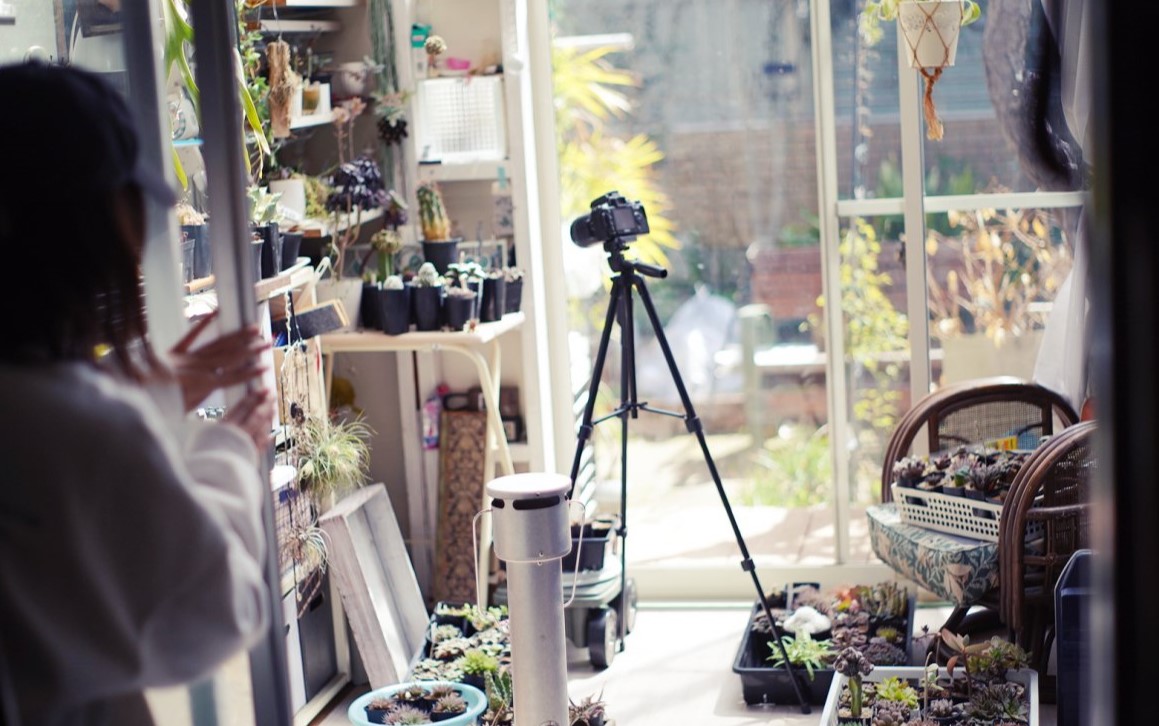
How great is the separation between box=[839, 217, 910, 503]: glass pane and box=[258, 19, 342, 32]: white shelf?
163 cm

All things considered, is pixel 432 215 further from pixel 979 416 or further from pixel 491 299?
pixel 979 416

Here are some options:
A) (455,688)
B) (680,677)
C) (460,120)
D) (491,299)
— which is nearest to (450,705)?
(455,688)

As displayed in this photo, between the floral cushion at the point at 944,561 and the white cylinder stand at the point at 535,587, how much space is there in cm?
110

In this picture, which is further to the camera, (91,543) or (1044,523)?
(1044,523)

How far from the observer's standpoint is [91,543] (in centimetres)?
151

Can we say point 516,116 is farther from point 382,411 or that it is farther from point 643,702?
point 643,702

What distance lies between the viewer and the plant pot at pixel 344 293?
3.79m

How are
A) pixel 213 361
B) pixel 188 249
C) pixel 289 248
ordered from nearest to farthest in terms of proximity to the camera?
pixel 213 361 < pixel 188 249 < pixel 289 248

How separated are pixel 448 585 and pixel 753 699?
104 centimetres

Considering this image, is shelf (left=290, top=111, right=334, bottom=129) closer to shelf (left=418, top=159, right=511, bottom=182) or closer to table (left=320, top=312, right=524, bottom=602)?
shelf (left=418, top=159, right=511, bottom=182)

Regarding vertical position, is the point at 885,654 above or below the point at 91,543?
Result: below

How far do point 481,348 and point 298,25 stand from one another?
1045 mm

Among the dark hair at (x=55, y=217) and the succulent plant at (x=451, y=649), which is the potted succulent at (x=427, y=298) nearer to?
the succulent plant at (x=451, y=649)

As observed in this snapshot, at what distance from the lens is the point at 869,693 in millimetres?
3158
